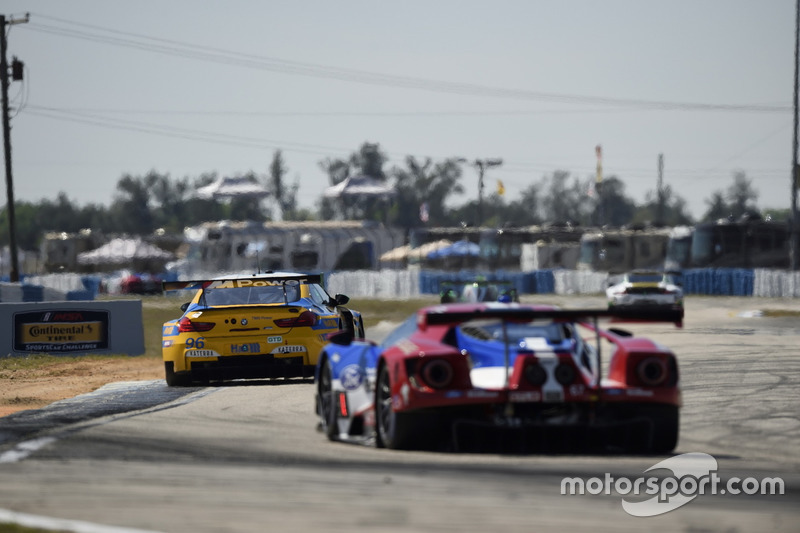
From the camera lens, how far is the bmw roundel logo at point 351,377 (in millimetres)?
9805

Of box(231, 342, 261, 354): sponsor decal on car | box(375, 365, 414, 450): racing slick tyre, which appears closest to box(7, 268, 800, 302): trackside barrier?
box(231, 342, 261, 354): sponsor decal on car

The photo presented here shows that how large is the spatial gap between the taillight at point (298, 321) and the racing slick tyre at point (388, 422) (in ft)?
19.9

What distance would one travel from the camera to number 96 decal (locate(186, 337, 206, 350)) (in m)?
15.2

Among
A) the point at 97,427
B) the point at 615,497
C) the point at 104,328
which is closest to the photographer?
the point at 615,497

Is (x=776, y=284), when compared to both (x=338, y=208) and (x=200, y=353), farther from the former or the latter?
(x=338, y=208)

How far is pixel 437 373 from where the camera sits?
8586 millimetres

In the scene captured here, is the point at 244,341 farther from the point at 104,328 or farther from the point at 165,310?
the point at 165,310

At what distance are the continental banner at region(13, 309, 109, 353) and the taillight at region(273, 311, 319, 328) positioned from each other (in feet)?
30.6

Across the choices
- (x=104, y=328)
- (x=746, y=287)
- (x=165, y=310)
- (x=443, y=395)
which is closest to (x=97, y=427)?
(x=443, y=395)

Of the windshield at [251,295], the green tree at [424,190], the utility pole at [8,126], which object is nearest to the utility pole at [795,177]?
the utility pole at [8,126]

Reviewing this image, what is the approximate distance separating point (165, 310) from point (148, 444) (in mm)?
41294

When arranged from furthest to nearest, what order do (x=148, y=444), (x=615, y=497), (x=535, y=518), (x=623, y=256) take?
(x=623, y=256) → (x=148, y=444) → (x=615, y=497) → (x=535, y=518)

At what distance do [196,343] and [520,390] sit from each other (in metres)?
7.42

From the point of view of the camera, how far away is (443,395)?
27.9 ft
